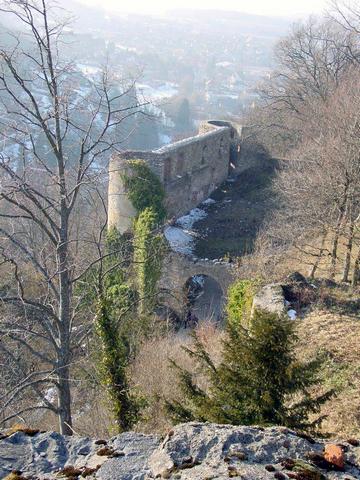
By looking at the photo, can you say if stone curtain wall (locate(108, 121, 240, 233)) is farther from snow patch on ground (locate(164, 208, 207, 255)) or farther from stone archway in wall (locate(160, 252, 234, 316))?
stone archway in wall (locate(160, 252, 234, 316))

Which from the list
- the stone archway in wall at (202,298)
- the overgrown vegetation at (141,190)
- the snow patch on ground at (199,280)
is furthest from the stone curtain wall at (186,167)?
the stone archway in wall at (202,298)

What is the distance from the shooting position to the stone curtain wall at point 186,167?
61.1 ft

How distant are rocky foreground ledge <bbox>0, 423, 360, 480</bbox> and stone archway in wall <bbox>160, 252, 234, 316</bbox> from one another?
45.7ft

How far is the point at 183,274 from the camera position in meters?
18.9

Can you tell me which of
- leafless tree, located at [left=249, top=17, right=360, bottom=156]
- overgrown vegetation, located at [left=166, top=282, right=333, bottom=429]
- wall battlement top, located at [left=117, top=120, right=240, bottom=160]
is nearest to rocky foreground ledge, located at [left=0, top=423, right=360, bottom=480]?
overgrown vegetation, located at [left=166, top=282, right=333, bottom=429]

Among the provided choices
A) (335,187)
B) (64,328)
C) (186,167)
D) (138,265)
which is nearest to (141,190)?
(138,265)

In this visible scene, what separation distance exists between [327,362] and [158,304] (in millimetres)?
9941

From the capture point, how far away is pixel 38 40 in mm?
7496

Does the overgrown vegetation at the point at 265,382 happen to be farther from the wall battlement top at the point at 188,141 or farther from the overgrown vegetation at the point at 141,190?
the overgrown vegetation at the point at 141,190

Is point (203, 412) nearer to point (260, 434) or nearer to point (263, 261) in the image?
point (260, 434)

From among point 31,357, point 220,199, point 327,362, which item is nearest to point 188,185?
point 220,199

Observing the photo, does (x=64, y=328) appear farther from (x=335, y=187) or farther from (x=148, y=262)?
(x=148, y=262)

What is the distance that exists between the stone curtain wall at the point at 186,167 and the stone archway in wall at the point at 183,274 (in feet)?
7.21

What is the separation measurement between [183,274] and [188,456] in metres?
15.3
